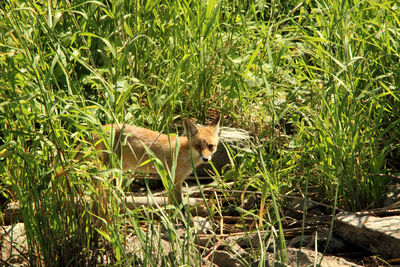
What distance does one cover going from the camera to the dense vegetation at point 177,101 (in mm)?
3057

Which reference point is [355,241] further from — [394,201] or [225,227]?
[225,227]

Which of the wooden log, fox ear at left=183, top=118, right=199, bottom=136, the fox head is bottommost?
the wooden log

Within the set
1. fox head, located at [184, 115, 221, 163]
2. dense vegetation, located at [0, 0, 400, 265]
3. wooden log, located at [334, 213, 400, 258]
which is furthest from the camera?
fox head, located at [184, 115, 221, 163]

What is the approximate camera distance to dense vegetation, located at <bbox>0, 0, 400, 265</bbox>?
306 cm

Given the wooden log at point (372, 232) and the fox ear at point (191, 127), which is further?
the fox ear at point (191, 127)

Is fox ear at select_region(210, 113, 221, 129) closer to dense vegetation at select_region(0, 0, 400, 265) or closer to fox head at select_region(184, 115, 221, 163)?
fox head at select_region(184, 115, 221, 163)

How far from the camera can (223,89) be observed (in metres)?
5.03

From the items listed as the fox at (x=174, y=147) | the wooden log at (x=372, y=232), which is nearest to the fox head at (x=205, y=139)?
the fox at (x=174, y=147)

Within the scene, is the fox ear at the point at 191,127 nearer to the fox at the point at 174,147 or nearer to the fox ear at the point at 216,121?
the fox at the point at 174,147

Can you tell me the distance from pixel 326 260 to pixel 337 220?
33 centimetres

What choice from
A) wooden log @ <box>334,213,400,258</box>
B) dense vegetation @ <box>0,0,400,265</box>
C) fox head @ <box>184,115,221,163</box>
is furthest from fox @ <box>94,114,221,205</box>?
wooden log @ <box>334,213,400,258</box>

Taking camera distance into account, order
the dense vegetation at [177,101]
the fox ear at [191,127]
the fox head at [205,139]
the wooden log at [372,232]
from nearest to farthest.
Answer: the dense vegetation at [177,101]
the wooden log at [372,232]
the fox ear at [191,127]
the fox head at [205,139]

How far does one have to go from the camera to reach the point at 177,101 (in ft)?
15.2

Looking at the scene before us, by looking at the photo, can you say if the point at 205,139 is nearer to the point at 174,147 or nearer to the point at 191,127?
the point at 191,127
